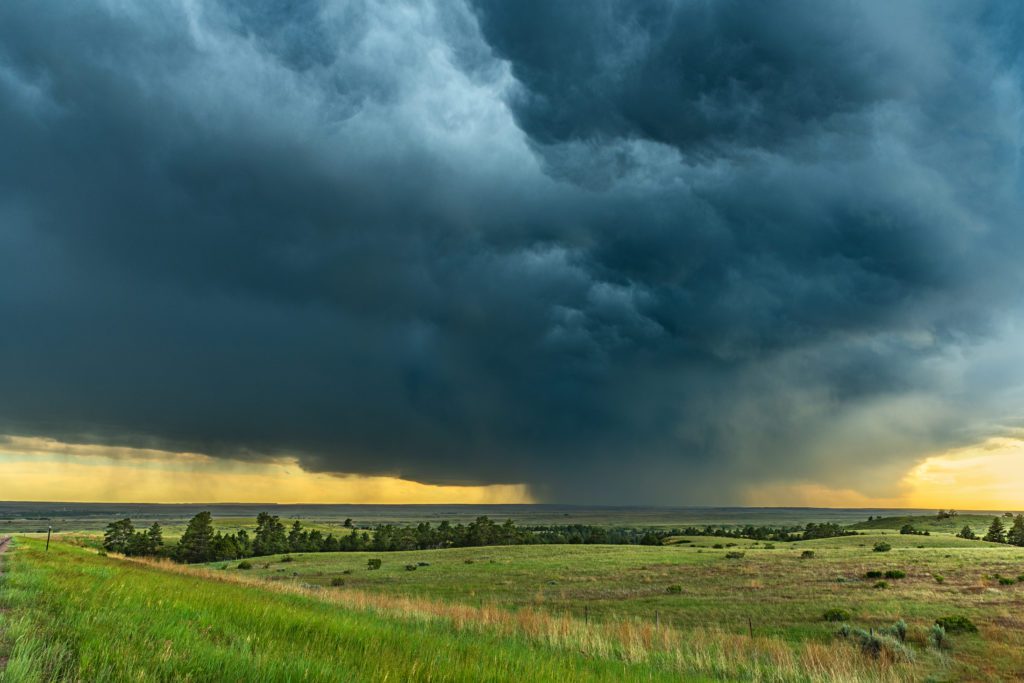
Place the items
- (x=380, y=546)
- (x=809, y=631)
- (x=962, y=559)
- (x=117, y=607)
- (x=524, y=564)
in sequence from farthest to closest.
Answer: (x=380, y=546), (x=524, y=564), (x=962, y=559), (x=809, y=631), (x=117, y=607)

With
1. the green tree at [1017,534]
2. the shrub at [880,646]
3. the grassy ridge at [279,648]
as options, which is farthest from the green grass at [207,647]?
the green tree at [1017,534]

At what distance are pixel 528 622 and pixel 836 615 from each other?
64.1ft

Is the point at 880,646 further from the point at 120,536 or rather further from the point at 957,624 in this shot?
Answer: the point at 120,536

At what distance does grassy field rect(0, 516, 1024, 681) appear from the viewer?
7.33 metres

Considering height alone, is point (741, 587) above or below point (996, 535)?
above

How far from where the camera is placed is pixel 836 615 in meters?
29.4

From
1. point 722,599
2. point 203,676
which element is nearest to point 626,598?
point 722,599

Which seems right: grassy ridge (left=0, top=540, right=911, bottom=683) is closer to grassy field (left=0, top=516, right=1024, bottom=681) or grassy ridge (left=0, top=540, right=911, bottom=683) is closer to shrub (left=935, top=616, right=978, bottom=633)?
grassy field (left=0, top=516, right=1024, bottom=681)

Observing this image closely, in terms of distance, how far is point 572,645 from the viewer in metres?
16.4

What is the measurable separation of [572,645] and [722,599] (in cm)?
2421

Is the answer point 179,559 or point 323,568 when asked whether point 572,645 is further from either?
point 179,559

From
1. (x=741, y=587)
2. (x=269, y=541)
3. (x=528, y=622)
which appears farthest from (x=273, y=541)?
(x=528, y=622)

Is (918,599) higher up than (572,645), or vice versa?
(572,645)

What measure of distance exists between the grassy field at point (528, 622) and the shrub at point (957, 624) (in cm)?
51
